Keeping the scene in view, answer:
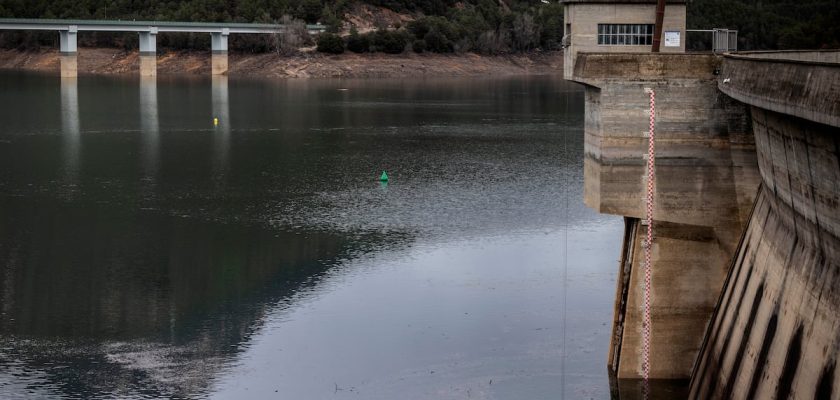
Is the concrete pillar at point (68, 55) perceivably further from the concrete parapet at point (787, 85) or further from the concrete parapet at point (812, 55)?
the concrete parapet at point (787, 85)

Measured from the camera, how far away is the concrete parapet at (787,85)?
19.5 metres

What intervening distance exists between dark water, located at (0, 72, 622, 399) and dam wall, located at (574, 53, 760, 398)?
4167mm

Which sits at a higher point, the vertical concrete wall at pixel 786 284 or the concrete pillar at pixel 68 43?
the concrete pillar at pixel 68 43

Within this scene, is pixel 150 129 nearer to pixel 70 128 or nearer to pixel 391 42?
pixel 70 128

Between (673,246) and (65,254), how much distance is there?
91.0ft

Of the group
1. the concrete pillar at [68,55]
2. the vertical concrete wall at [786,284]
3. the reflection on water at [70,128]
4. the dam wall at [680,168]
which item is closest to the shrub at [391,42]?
the concrete pillar at [68,55]

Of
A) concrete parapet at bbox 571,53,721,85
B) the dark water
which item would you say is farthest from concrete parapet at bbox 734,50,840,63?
the dark water

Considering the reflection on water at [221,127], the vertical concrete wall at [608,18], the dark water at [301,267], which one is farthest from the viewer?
the reflection on water at [221,127]

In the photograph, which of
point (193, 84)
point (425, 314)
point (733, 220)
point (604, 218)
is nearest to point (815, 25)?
point (604, 218)

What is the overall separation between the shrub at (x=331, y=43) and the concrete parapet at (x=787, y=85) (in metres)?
172

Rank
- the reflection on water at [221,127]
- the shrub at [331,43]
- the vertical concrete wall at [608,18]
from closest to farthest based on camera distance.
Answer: the vertical concrete wall at [608,18], the reflection on water at [221,127], the shrub at [331,43]

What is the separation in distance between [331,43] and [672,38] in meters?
169

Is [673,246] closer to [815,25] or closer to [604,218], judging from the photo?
[604,218]

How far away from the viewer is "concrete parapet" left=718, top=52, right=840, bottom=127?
19.5 m
